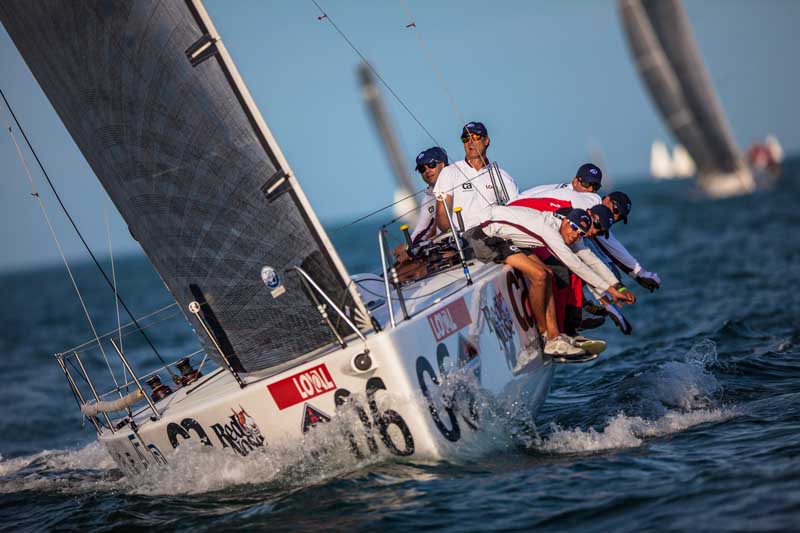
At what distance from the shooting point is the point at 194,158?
5.15 meters

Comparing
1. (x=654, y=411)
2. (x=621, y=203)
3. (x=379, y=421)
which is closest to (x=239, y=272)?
(x=379, y=421)

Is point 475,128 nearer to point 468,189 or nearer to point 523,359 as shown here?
point 468,189

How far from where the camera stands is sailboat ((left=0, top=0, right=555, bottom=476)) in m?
4.85

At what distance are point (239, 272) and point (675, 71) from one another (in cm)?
3576

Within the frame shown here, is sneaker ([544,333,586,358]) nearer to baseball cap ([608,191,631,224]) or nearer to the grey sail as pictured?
baseball cap ([608,191,631,224])

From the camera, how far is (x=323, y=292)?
16.6 ft

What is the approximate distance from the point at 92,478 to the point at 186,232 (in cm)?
239

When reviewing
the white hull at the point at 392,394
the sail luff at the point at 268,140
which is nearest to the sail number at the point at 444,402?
the white hull at the point at 392,394

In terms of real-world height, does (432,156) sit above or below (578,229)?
above

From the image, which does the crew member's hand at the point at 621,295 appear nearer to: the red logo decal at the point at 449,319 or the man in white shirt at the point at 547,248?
Result: the man in white shirt at the point at 547,248

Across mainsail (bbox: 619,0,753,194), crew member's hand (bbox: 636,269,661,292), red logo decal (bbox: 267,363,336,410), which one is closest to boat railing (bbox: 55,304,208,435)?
red logo decal (bbox: 267,363,336,410)

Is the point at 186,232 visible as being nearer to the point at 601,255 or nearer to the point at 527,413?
the point at 527,413

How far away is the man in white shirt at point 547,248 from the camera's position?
5.86m

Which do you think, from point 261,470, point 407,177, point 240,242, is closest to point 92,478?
point 261,470
